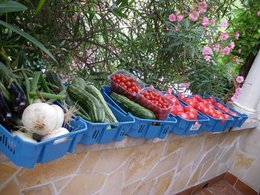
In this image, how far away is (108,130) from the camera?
4.34 ft

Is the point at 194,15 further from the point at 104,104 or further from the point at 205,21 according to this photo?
the point at 104,104

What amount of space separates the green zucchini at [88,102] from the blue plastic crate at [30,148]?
182mm

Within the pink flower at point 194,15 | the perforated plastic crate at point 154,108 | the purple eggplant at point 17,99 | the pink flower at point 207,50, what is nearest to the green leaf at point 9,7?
the purple eggplant at point 17,99

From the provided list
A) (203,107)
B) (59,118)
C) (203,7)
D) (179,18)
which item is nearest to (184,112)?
(203,107)

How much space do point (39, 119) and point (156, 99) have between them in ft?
2.90

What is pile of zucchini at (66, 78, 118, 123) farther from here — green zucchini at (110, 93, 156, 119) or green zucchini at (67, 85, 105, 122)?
green zucchini at (110, 93, 156, 119)

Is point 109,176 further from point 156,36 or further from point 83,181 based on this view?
point 156,36

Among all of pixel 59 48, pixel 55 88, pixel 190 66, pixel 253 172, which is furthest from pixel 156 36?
pixel 253 172

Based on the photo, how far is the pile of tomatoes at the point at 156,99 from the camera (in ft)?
5.51

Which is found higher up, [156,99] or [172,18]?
[172,18]

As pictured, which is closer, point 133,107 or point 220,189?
point 133,107

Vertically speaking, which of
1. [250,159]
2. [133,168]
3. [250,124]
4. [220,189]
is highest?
[250,124]

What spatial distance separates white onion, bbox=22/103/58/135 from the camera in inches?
37.5

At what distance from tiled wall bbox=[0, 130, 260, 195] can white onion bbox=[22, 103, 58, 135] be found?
0.25 metres
